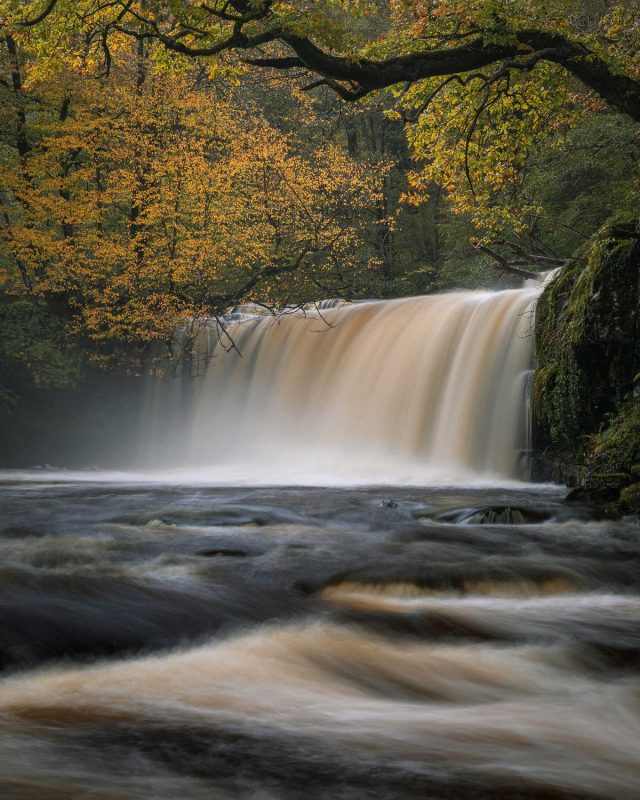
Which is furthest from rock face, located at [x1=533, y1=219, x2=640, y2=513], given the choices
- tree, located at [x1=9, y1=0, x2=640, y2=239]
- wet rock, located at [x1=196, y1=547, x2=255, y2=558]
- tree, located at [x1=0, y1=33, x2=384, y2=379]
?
tree, located at [x1=0, y1=33, x2=384, y2=379]

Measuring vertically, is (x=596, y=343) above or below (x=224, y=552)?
above

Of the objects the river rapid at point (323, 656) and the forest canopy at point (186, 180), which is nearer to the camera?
the river rapid at point (323, 656)

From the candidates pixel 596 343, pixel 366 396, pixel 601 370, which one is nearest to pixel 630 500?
pixel 601 370

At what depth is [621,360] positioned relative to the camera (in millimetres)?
10164

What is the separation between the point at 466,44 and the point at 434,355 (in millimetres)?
6636

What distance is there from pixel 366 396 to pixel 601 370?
7855 mm

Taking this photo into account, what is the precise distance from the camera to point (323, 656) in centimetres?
473

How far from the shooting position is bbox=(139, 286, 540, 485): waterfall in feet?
46.4

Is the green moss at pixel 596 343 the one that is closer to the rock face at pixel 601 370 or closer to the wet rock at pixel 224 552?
the rock face at pixel 601 370

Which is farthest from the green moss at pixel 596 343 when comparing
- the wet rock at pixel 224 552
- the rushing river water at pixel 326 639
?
the wet rock at pixel 224 552

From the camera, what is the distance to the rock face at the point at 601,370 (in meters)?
9.58

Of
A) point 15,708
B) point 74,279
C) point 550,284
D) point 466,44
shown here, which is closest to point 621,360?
point 550,284

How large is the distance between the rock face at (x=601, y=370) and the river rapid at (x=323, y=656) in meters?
1.00

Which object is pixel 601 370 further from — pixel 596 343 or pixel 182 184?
pixel 182 184
